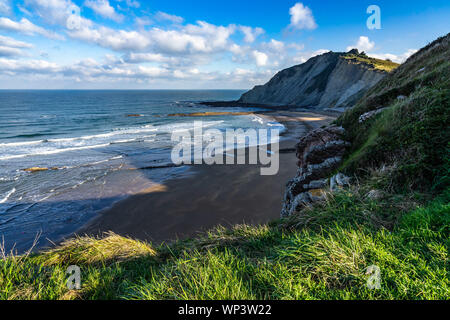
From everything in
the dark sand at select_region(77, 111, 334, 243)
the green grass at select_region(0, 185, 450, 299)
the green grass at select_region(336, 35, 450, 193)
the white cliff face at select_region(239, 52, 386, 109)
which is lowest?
the dark sand at select_region(77, 111, 334, 243)

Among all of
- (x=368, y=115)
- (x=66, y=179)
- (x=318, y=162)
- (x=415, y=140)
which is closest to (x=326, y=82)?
(x=368, y=115)

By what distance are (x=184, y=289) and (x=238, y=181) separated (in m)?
11.6

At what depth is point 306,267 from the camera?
232cm

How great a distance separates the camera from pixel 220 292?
207 centimetres

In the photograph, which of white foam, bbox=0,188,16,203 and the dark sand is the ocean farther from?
the dark sand

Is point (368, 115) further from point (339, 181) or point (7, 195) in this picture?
point (7, 195)

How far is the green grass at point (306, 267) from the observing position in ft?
6.77

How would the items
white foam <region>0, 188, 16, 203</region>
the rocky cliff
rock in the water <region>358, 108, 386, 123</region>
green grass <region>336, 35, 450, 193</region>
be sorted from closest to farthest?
1. green grass <region>336, 35, 450, 193</region>
2. rock in the water <region>358, 108, 386, 123</region>
3. white foam <region>0, 188, 16, 203</region>
4. the rocky cliff

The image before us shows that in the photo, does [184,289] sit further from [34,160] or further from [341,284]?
[34,160]

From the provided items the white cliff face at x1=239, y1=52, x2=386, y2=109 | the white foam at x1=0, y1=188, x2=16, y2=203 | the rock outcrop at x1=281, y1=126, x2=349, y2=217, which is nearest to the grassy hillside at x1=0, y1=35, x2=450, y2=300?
the rock outcrop at x1=281, y1=126, x2=349, y2=217

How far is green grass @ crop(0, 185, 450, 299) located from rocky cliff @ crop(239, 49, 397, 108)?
181 feet

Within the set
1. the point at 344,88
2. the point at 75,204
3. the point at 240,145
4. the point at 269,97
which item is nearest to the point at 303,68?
the point at 269,97

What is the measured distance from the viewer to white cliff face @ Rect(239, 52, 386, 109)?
5415 cm

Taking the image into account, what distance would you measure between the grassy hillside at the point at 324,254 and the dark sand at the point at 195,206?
4978 mm
